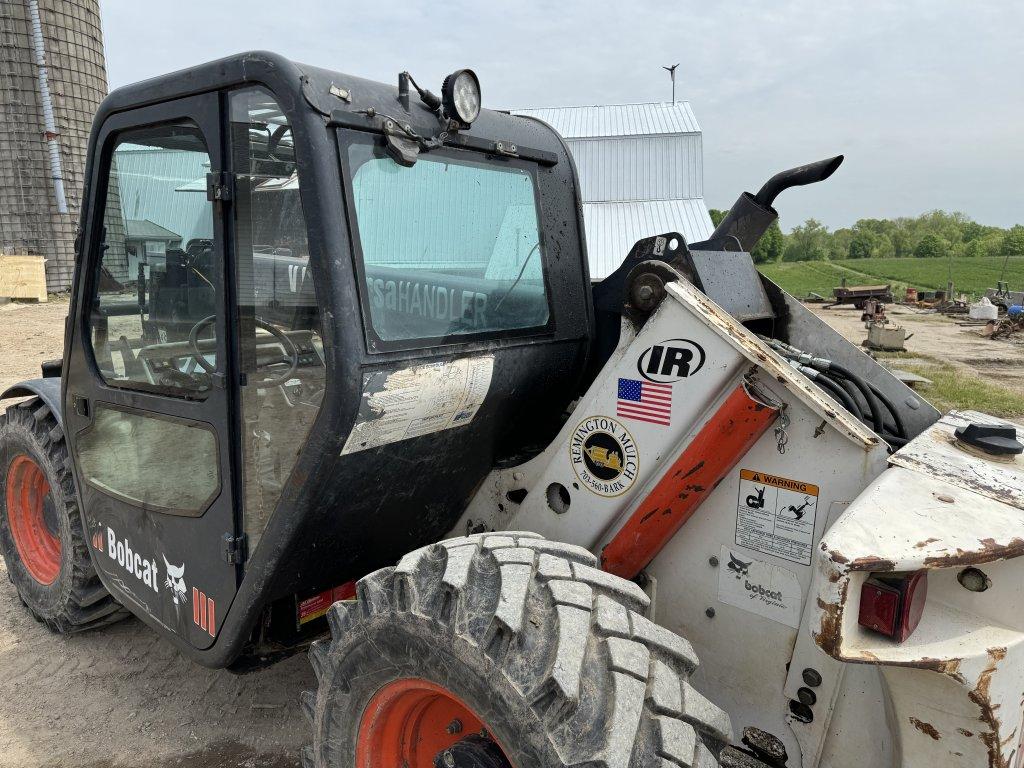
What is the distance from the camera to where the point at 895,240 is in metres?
65.2

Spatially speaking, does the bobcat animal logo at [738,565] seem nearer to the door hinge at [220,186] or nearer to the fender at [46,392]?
the door hinge at [220,186]

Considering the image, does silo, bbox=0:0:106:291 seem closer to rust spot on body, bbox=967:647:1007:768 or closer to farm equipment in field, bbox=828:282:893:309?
rust spot on body, bbox=967:647:1007:768

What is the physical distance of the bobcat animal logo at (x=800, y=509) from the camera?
1867 millimetres

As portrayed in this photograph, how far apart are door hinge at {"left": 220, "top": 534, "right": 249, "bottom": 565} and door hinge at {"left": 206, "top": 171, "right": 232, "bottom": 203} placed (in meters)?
0.98

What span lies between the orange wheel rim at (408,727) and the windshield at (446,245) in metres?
0.93

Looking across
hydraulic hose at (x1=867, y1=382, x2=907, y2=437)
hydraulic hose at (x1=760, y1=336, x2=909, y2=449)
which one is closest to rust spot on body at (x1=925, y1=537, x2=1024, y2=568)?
hydraulic hose at (x1=760, y1=336, x2=909, y2=449)

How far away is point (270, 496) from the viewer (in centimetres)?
219

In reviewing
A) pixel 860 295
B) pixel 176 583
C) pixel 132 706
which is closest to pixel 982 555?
pixel 176 583

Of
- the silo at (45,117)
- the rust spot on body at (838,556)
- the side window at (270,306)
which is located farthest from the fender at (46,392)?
the silo at (45,117)

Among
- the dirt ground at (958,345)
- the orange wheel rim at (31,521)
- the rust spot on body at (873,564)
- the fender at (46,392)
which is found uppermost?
the rust spot on body at (873,564)

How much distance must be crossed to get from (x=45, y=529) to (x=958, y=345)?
17.9 m

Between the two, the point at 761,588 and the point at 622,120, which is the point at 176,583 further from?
the point at 622,120

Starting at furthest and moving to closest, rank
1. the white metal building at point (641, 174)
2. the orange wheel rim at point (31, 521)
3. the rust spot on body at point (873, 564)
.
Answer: the white metal building at point (641, 174) < the orange wheel rim at point (31, 521) < the rust spot on body at point (873, 564)

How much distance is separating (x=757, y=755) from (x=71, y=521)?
2.86 metres
